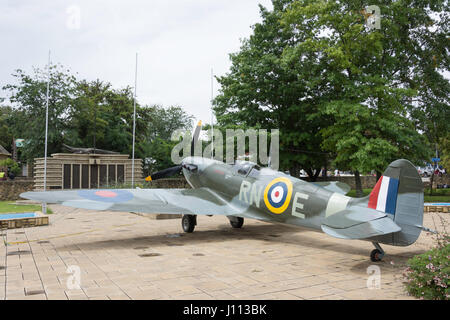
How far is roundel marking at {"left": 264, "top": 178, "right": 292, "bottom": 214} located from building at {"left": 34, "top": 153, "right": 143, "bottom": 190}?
14.5 metres

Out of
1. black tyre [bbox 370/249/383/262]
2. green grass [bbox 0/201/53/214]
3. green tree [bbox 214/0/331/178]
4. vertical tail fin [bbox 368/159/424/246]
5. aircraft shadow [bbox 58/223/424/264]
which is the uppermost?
green tree [bbox 214/0/331/178]

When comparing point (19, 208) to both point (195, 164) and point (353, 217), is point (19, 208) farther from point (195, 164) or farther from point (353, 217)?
point (353, 217)

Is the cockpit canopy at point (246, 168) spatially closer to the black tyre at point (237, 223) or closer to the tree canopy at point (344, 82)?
the black tyre at point (237, 223)

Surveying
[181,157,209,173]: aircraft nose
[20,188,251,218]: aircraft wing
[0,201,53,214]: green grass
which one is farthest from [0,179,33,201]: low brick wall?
[20,188,251,218]: aircraft wing

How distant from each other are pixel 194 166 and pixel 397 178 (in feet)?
23.1

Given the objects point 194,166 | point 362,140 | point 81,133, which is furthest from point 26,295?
point 81,133

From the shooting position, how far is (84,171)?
75.3ft

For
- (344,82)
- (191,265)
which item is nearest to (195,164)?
(191,265)

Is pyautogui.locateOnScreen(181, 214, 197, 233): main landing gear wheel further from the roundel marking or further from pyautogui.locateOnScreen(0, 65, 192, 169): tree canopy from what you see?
pyautogui.locateOnScreen(0, 65, 192, 169): tree canopy

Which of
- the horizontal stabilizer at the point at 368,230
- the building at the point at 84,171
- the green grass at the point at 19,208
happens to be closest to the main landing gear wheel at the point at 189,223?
the horizontal stabilizer at the point at 368,230

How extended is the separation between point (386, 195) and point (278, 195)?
281 cm

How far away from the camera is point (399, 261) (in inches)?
273

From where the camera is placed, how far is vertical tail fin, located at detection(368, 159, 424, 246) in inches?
237

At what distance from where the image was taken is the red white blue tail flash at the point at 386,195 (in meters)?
6.20
